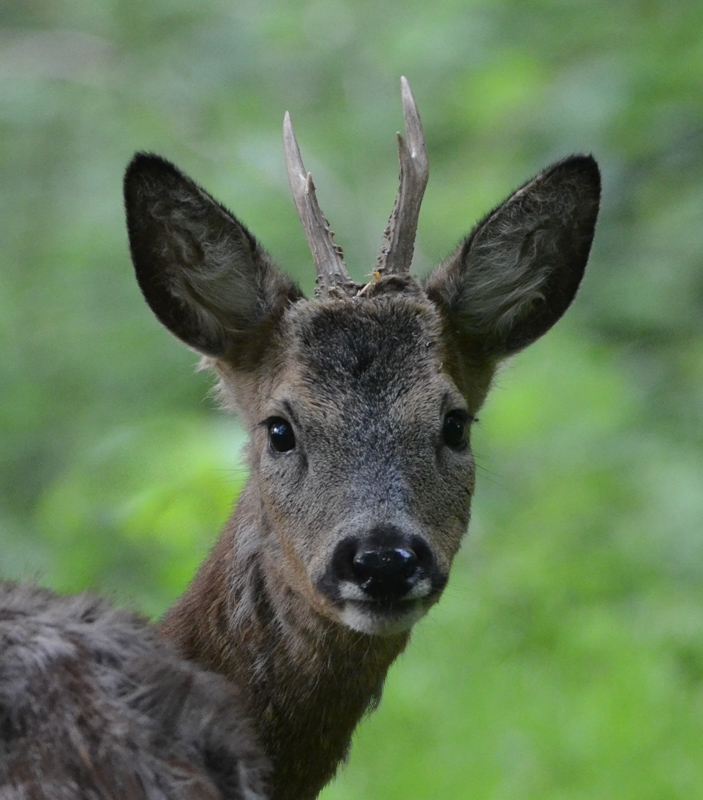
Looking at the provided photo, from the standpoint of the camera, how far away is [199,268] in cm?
462

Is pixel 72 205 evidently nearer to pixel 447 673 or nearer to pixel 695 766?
pixel 447 673

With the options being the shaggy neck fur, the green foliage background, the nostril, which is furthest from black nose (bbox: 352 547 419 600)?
the green foliage background

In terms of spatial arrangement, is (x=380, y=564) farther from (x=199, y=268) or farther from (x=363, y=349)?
(x=199, y=268)

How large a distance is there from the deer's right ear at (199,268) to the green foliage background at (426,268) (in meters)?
1.75

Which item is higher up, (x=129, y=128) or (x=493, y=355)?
(x=129, y=128)

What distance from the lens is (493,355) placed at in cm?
495

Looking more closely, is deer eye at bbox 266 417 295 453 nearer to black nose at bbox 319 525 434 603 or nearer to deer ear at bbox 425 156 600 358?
black nose at bbox 319 525 434 603

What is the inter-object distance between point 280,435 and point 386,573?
75 centimetres

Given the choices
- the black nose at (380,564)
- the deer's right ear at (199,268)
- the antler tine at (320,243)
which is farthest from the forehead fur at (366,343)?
the black nose at (380,564)

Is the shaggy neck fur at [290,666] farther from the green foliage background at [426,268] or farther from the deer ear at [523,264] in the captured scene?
the green foliage background at [426,268]

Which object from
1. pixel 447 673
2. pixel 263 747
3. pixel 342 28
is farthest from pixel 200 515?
pixel 342 28

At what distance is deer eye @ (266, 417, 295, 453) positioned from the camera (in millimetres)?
4332

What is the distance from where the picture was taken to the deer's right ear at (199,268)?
448 cm

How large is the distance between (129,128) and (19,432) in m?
2.16
